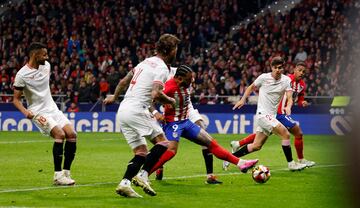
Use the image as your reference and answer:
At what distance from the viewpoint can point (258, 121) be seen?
44.4 feet

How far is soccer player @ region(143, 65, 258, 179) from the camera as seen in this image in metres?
10.2

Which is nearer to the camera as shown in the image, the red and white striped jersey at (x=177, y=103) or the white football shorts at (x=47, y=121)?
the white football shorts at (x=47, y=121)

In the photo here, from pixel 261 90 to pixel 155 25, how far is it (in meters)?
21.2

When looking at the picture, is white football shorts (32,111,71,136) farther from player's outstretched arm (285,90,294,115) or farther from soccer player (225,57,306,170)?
player's outstretched arm (285,90,294,115)

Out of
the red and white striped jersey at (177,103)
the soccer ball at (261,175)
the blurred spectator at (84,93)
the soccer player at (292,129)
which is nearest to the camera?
the red and white striped jersey at (177,103)

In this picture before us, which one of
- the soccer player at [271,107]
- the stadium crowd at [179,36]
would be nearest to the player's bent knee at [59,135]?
the soccer player at [271,107]

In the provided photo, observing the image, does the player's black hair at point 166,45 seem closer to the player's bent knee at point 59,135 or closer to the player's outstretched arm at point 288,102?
the player's bent knee at point 59,135

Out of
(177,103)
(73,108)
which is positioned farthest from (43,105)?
(73,108)

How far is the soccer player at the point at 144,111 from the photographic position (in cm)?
853

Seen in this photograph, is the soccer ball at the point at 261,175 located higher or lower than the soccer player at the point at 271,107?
Result: lower

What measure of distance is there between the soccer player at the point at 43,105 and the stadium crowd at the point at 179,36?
1695cm

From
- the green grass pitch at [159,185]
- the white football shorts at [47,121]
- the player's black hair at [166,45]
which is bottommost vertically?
the green grass pitch at [159,185]

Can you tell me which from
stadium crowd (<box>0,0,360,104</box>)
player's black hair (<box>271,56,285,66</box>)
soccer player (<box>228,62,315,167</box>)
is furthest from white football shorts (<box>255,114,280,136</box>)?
stadium crowd (<box>0,0,360,104</box>)

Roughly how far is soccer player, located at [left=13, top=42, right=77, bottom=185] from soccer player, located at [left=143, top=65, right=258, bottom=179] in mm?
1355
